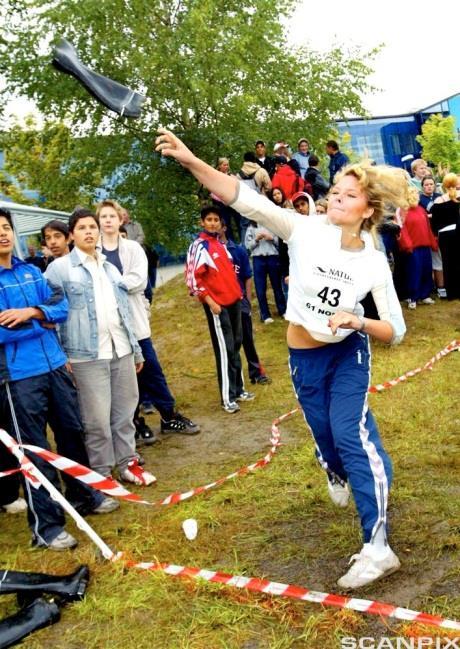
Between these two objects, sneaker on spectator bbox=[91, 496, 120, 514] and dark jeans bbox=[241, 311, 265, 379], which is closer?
sneaker on spectator bbox=[91, 496, 120, 514]

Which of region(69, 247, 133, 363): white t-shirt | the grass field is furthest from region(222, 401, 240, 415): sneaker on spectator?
region(69, 247, 133, 363): white t-shirt

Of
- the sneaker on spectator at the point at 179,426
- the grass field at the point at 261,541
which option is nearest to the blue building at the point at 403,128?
the sneaker on spectator at the point at 179,426

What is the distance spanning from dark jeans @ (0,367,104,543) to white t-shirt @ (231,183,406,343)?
172 cm

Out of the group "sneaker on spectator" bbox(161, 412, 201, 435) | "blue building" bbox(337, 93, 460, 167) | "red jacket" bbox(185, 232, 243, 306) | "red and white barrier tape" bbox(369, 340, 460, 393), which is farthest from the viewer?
"blue building" bbox(337, 93, 460, 167)

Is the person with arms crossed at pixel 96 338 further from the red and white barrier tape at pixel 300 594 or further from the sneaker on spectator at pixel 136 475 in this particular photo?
the red and white barrier tape at pixel 300 594

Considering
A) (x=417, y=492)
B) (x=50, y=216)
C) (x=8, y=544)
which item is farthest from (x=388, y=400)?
(x=50, y=216)

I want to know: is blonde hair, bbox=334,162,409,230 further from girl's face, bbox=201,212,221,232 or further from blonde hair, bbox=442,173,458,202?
blonde hair, bbox=442,173,458,202

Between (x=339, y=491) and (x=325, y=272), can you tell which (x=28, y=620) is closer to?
(x=339, y=491)

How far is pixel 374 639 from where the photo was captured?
260 centimetres

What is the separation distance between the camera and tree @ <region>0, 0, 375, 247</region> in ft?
40.1

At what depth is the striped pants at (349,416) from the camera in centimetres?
305

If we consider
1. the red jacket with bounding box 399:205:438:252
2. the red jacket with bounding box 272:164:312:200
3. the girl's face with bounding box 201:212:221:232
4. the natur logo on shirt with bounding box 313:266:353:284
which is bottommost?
the red jacket with bounding box 399:205:438:252

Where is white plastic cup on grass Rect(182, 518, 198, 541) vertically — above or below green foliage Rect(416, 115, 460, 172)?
below

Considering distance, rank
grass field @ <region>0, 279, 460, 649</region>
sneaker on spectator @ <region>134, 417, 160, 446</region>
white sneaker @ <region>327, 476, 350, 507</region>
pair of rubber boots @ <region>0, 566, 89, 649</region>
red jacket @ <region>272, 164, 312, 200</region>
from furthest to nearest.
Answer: red jacket @ <region>272, 164, 312, 200</region>, sneaker on spectator @ <region>134, 417, 160, 446</region>, white sneaker @ <region>327, 476, 350, 507</region>, pair of rubber boots @ <region>0, 566, 89, 649</region>, grass field @ <region>0, 279, 460, 649</region>
